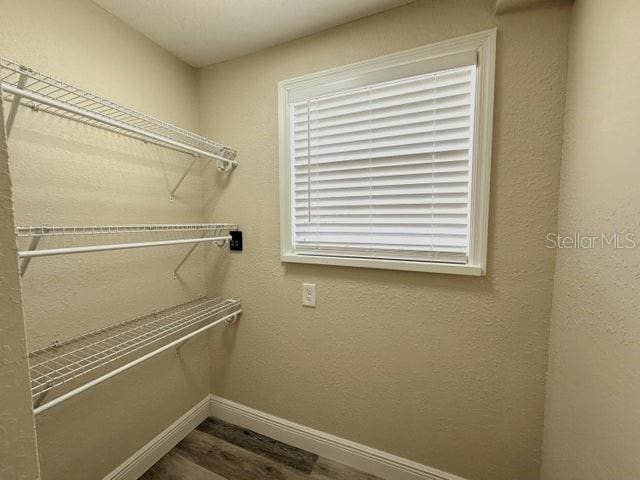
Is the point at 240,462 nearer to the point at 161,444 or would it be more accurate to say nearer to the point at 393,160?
the point at 161,444

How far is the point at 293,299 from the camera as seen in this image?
1.38 m

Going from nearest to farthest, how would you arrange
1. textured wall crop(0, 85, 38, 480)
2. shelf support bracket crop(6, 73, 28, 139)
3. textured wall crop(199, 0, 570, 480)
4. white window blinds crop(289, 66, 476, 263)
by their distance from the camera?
textured wall crop(0, 85, 38, 480)
shelf support bracket crop(6, 73, 28, 139)
textured wall crop(199, 0, 570, 480)
white window blinds crop(289, 66, 476, 263)

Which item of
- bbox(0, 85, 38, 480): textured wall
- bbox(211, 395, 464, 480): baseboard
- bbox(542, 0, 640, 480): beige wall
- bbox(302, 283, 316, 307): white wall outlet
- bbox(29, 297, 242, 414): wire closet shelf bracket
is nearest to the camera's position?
bbox(0, 85, 38, 480): textured wall

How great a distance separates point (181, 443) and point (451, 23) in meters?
2.32

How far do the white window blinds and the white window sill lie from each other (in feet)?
0.11

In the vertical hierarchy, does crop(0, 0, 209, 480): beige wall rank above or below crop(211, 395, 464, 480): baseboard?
above

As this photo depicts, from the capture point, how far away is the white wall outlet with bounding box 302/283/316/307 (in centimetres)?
133

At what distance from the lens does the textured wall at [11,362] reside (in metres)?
0.36

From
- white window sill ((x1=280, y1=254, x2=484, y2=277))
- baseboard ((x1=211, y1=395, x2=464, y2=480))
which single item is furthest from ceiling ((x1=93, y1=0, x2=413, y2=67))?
baseboard ((x1=211, y1=395, x2=464, y2=480))

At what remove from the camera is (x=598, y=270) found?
28.5 inches

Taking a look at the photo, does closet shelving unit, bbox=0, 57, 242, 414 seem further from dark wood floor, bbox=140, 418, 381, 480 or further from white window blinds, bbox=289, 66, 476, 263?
dark wood floor, bbox=140, 418, 381, 480

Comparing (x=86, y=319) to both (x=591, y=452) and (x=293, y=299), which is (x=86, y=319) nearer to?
(x=293, y=299)

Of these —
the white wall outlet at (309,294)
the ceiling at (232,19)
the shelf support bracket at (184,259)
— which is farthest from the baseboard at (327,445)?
the ceiling at (232,19)

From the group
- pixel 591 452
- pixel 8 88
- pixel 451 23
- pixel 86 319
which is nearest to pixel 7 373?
pixel 8 88
